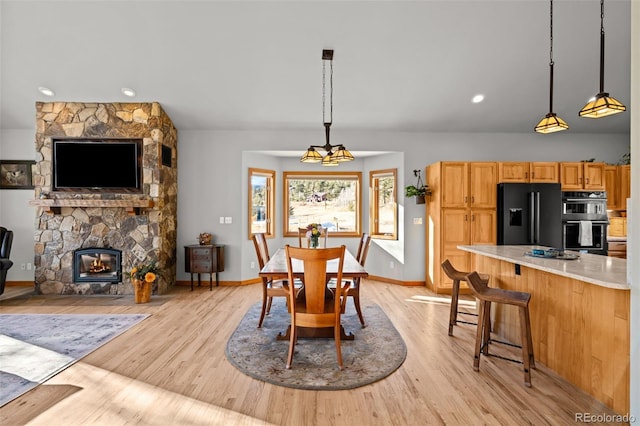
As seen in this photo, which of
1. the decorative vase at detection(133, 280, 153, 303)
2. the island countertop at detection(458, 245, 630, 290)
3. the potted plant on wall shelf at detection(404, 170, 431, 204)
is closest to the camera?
the island countertop at detection(458, 245, 630, 290)

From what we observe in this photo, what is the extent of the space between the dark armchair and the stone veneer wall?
0.33 metres

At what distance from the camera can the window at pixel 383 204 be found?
6.06 metres

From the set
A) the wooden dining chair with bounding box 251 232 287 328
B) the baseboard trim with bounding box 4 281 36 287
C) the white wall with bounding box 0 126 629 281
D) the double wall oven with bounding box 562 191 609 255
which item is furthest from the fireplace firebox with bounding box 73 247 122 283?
the double wall oven with bounding box 562 191 609 255

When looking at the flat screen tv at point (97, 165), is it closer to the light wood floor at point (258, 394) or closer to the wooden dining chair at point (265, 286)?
the wooden dining chair at point (265, 286)

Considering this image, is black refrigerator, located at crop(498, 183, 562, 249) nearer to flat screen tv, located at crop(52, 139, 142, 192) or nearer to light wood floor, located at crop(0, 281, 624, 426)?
light wood floor, located at crop(0, 281, 624, 426)

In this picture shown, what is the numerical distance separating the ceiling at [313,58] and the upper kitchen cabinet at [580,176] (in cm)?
83

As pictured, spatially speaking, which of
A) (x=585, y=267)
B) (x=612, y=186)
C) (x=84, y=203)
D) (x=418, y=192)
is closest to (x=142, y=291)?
(x=84, y=203)

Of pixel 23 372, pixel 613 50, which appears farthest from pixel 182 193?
pixel 613 50

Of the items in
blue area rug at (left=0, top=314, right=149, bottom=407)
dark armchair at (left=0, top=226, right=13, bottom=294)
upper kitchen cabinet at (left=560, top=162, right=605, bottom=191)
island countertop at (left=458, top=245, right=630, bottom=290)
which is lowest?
blue area rug at (left=0, top=314, right=149, bottom=407)

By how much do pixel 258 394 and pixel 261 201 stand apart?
427 cm

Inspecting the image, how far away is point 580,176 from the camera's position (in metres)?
5.30

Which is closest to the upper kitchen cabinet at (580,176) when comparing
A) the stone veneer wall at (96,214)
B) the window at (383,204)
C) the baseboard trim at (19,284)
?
the window at (383,204)

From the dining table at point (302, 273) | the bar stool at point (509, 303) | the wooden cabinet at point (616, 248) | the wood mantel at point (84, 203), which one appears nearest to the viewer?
the bar stool at point (509, 303)

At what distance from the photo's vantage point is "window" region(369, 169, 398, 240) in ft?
19.9
